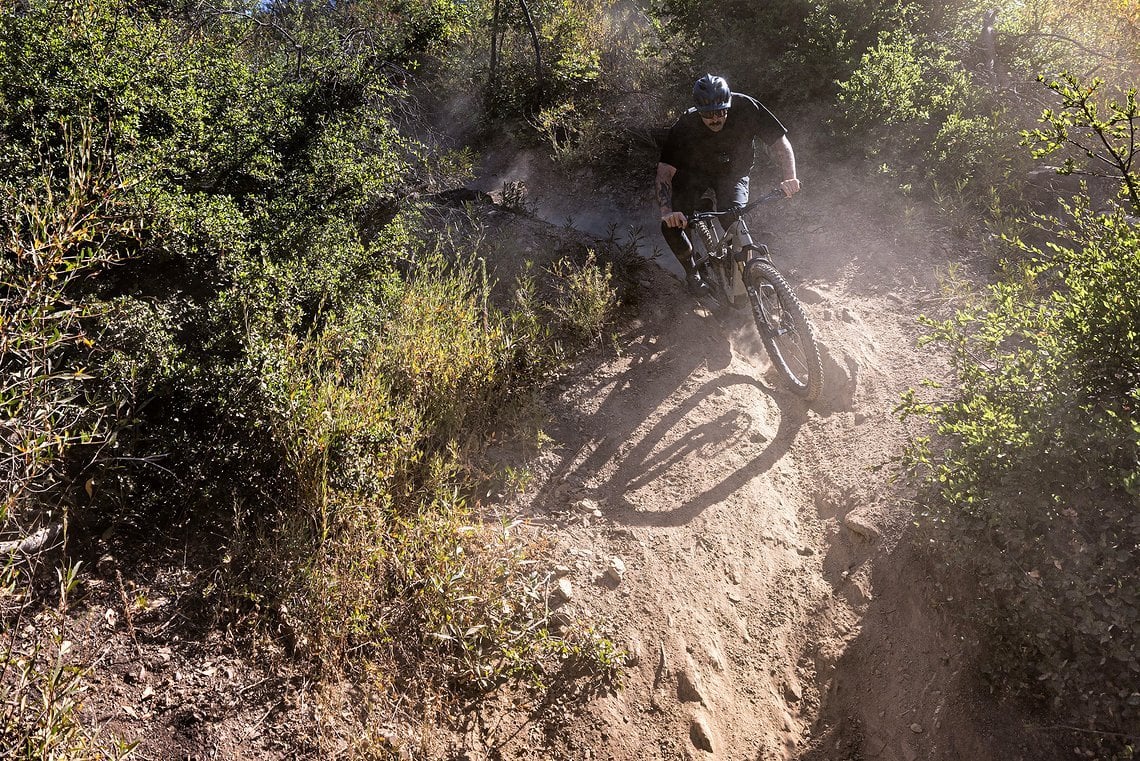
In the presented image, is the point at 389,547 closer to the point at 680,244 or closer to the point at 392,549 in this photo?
the point at 392,549

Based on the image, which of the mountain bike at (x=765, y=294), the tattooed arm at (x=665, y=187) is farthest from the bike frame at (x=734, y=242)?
the tattooed arm at (x=665, y=187)

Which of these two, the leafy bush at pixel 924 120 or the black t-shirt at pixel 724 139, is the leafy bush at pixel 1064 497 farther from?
the leafy bush at pixel 924 120

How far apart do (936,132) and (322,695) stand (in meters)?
7.42

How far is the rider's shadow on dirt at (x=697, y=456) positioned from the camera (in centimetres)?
399

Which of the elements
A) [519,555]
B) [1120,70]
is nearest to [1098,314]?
[519,555]

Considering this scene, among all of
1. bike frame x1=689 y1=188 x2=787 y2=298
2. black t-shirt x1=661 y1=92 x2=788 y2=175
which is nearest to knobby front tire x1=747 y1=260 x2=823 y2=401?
bike frame x1=689 y1=188 x2=787 y2=298

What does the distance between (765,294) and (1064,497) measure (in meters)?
2.41

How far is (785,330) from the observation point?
465cm

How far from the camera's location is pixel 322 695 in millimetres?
2646

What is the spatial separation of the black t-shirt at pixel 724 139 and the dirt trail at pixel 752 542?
1316mm

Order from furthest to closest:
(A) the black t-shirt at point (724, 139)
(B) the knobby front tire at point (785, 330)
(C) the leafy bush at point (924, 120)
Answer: (C) the leafy bush at point (924, 120) < (A) the black t-shirt at point (724, 139) < (B) the knobby front tire at point (785, 330)

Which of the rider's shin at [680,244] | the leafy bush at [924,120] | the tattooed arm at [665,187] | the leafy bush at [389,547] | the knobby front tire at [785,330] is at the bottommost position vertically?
the leafy bush at [389,547]

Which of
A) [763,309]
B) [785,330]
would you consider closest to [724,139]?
[763,309]

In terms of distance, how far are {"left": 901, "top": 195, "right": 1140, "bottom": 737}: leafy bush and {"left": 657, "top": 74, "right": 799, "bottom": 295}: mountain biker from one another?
207 cm
